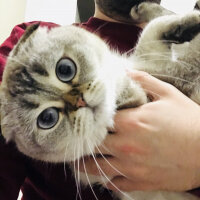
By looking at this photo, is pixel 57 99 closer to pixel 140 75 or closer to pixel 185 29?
pixel 140 75

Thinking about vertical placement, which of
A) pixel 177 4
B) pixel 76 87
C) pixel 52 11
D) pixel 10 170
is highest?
pixel 177 4

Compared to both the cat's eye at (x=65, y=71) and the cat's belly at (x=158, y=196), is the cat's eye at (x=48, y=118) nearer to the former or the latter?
the cat's eye at (x=65, y=71)

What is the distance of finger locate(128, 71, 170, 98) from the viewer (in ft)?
3.20

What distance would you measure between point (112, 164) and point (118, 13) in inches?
30.3

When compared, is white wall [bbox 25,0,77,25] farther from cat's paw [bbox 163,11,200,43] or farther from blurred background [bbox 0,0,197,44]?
cat's paw [bbox 163,11,200,43]

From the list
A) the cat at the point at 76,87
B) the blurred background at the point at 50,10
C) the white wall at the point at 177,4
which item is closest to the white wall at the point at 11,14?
the blurred background at the point at 50,10

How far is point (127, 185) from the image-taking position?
3.21ft

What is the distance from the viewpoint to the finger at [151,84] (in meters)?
0.98

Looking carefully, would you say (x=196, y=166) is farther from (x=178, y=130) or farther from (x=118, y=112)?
(x=118, y=112)

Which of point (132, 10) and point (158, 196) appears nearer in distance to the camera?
point (158, 196)

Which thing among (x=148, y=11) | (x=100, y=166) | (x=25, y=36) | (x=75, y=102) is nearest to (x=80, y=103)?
(x=75, y=102)

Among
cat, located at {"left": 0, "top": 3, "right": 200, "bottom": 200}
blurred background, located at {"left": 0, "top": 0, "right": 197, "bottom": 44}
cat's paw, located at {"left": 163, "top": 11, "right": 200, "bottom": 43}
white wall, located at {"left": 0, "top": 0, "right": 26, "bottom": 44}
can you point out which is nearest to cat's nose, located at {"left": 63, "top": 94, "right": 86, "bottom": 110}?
cat, located at {"left": 0, "top": 3, "right": 200, "bottom": 200}

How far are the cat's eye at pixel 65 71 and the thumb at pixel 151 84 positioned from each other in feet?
0.69

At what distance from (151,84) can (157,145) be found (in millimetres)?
201
